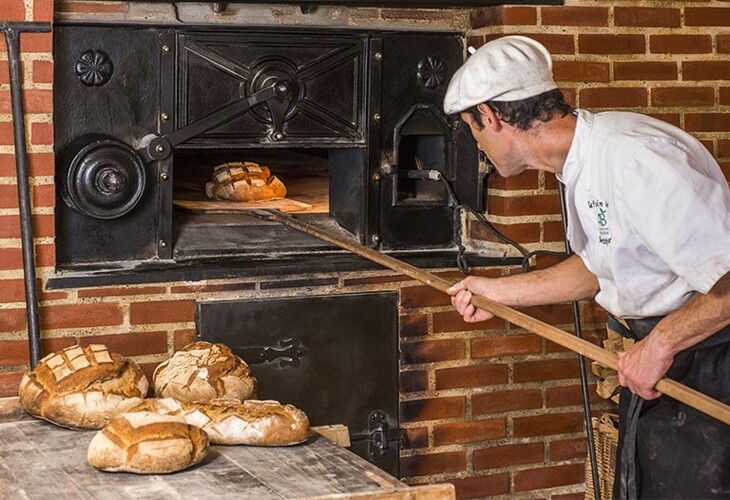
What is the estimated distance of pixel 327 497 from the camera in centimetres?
247

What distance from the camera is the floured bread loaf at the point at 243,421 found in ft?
9.19

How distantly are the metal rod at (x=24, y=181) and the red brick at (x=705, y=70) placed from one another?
1.94m

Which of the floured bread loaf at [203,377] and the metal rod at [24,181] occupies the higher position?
the metal rod at [24,181]

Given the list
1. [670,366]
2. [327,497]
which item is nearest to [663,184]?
[670,366]

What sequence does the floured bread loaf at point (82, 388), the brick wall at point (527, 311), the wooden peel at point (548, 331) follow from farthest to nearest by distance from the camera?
the brick wall at point (527, 311), the floured bread loaf at point (82, 388), the wooden peel at point (548, 331)

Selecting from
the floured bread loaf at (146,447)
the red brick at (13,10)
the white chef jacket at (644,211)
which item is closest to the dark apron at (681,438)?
the white chef jacket at (644,211)

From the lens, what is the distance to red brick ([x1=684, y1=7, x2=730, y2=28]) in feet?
12.9

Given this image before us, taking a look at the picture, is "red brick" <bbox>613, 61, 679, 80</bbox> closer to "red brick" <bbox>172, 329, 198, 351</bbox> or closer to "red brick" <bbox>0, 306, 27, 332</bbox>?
"red brick" <bbox>172, 329, 198, 351</bbox>

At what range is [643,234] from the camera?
254cm

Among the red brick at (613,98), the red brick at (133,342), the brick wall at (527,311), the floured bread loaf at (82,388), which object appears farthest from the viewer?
the red brick at (613,98)

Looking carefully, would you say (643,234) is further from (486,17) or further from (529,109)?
(486,17)

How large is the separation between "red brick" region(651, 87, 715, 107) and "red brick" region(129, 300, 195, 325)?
61.7 inches

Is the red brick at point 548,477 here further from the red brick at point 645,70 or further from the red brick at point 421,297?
the red brick at point 645,70

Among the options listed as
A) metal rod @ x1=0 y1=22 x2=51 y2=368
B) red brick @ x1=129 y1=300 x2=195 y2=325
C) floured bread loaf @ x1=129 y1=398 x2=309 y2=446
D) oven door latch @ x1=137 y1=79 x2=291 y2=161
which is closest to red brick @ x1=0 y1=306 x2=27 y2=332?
metal rod @ x1=0 y1=22 x2=51 y2=368
